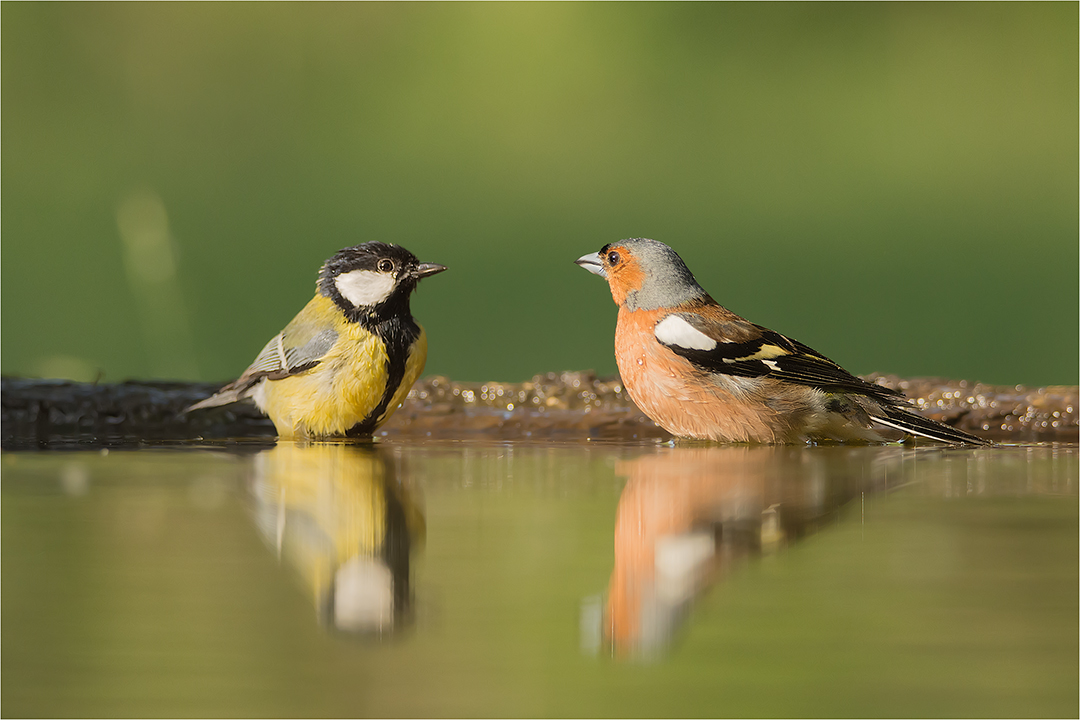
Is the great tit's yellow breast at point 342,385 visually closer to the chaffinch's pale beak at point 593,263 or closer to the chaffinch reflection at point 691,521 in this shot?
the chaffinch's pale beak at point 593,263

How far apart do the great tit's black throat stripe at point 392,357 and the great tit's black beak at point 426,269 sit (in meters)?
0.18

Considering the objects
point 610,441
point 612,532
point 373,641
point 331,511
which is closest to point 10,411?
point 610,441

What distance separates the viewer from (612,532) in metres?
1.83

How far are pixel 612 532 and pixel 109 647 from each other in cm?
88

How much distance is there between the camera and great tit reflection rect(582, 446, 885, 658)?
1.30 metres

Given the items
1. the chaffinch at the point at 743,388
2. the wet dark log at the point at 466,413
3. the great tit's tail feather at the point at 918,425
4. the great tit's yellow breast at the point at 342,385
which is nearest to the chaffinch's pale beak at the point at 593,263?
the chaffinch at the point at 743,388

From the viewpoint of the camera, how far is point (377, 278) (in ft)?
12.3

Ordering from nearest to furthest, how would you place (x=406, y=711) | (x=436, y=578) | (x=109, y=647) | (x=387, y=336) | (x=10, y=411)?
(x=406, y=711), (x=109, y=647), (x=436, y=578), (x=387, y=336), (x=10, y=411)

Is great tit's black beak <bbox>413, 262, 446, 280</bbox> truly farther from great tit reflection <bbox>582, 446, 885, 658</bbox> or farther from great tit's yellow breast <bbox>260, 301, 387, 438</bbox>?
great tit reflection <bbox>582, 446, 885, 658</bbox>

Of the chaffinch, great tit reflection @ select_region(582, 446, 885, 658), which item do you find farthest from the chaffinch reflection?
the chaffinch

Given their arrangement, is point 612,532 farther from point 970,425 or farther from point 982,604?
point 970,425

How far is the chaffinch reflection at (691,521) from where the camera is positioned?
1320 mm

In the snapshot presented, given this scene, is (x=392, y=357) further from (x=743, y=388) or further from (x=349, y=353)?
(x=743, y=388)

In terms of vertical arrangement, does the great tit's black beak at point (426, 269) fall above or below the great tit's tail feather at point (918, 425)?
above
